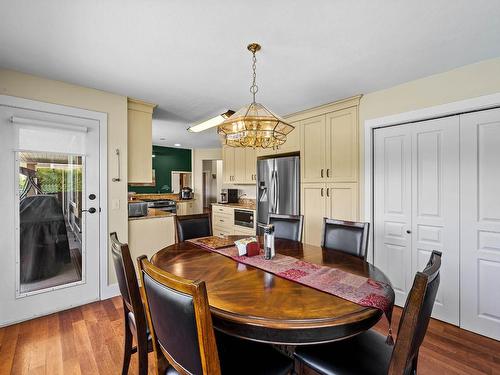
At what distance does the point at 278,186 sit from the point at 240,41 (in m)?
2.31

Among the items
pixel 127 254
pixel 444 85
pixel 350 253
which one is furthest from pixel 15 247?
pixel 444 85

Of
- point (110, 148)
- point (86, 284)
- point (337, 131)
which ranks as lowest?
point (86, 284)

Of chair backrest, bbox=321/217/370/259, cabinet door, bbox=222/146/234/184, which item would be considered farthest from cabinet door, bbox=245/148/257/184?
chair backrest, bbox=321/217/370/259

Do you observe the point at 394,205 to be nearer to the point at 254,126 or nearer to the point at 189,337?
the point at 254,126

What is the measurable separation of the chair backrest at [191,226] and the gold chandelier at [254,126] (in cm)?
105

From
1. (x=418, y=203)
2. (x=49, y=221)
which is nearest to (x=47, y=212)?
(x=49, y=221)

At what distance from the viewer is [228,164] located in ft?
16.7

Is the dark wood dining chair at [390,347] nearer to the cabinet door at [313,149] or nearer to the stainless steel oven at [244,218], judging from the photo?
the cabinet door at [313,149]

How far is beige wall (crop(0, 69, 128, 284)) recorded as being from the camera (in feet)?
7.75

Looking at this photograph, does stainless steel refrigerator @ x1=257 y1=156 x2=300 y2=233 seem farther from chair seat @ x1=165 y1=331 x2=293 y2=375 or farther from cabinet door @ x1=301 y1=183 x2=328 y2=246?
chair seat @ x1=165 y1=331 x2=293 y2=375

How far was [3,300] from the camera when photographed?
2.29 metres

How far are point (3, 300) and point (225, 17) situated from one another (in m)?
3.07

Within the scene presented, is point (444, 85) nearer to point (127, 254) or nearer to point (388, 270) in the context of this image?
point (388, 270)

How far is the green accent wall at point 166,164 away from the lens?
714cm
